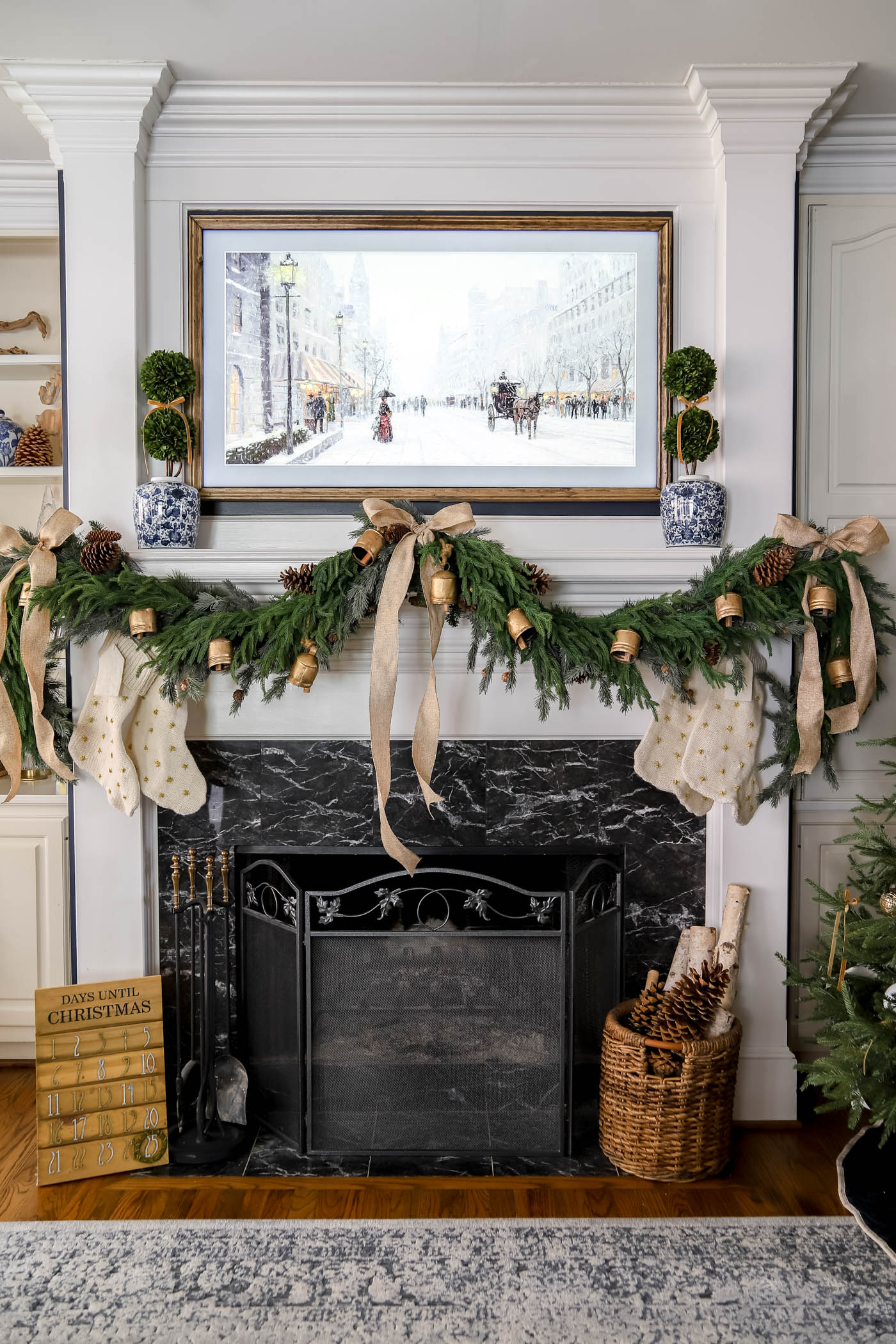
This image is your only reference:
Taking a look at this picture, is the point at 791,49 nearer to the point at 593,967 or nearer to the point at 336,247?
the point at 336,247

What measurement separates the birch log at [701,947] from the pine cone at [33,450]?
225cm

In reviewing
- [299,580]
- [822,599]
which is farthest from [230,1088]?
[822,599]

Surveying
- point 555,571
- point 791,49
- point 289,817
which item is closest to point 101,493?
point 289,817

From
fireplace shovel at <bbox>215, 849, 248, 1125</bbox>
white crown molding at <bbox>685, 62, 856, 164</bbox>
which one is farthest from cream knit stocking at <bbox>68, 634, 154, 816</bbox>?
white crown molding at <bbox>685, 62, 856, 164</bbox>

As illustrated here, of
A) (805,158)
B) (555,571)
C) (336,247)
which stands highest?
(805,158)

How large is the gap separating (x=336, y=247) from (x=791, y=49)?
1.18 metres

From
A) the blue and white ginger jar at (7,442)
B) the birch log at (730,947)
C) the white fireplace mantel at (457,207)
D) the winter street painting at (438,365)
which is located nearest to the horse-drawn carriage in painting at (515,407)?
the winter street painting at (438,365)

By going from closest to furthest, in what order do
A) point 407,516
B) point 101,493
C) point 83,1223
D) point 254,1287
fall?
1. point 254,1287
2. point 83,1223
3. point 407,516
4. point 101,493

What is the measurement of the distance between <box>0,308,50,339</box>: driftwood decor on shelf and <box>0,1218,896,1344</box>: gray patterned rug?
Result: 2.44 metres

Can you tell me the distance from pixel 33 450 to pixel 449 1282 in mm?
2401

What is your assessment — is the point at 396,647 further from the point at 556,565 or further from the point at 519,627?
the point at 556,565

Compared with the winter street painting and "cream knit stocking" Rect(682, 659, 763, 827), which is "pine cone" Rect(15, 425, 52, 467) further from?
"cream knit stocking" Rect(682, 659, 763, 827)

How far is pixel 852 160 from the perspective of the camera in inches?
97.3

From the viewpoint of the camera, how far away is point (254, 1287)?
1809mm
